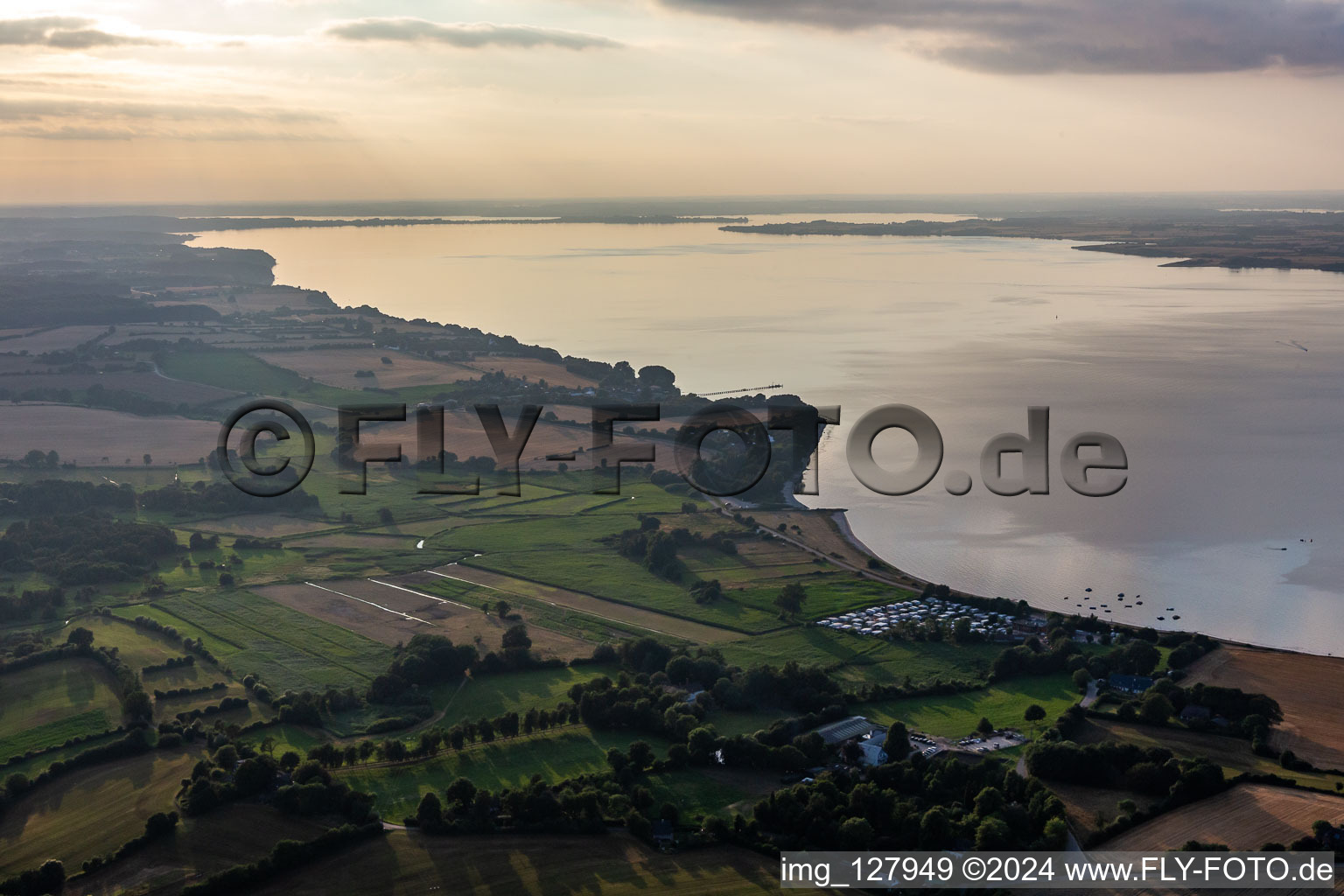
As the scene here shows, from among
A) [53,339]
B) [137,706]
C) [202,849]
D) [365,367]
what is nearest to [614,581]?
[137,706]

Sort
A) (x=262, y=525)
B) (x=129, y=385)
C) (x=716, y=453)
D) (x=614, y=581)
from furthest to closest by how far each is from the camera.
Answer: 1. (x=129, y=385)
2. (x=716, y=453)
3. (x=262, y=525)
4. (x=614, y=581)

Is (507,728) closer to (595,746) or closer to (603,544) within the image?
(595,746)

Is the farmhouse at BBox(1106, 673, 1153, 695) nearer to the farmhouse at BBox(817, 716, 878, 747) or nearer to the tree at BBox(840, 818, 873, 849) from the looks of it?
the farmhouse at BBox(817, 716, 878, 747)

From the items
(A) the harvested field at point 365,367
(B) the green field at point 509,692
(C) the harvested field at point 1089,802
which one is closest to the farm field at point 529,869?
(C) the harvested field at point 1089,802

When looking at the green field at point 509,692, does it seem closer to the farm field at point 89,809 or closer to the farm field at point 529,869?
the farm field at point 89,809

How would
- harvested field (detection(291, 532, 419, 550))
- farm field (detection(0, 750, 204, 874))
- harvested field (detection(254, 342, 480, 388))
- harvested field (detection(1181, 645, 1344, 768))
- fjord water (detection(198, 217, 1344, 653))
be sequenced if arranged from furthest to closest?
harvested field (detection(254, 342, 480, 388))
harvested field (detection(291, 532, 419, 550))
fjord water (detection(198, 217, 1344, 653))
harvested field (detection(1181, 645, 1344, 768))
farm field (detection(0, 750, 204, 874))

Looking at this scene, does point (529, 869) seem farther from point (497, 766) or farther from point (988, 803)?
point (988, 803)

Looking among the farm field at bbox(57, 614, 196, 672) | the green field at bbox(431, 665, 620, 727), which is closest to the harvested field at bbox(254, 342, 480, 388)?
the farm field at bbox(57, 614, 196, 672)
